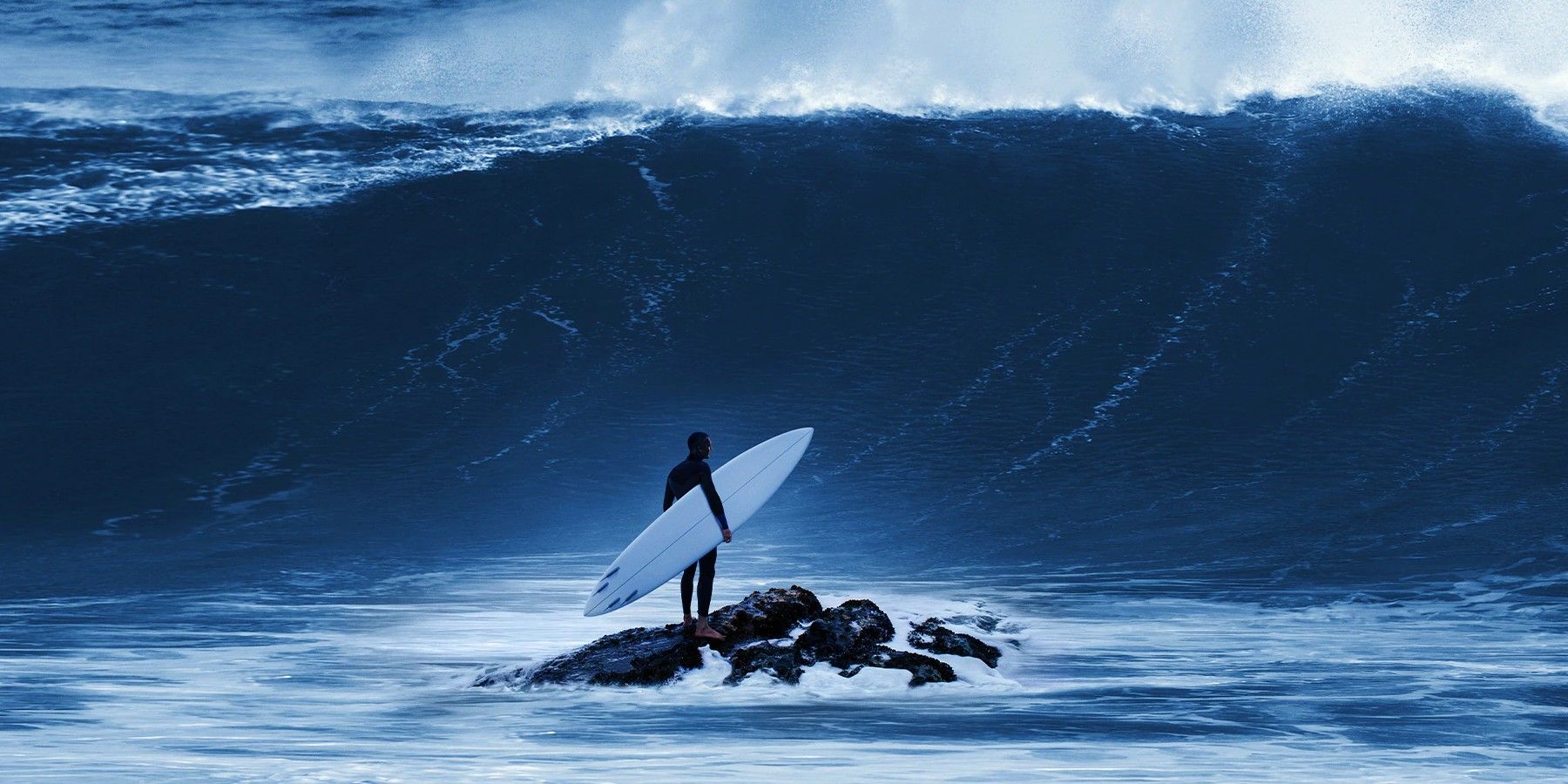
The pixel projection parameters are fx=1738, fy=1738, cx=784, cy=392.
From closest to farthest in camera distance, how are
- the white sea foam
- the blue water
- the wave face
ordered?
the white sea foam < the blue water < the wave face

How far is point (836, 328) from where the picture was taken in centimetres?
1702

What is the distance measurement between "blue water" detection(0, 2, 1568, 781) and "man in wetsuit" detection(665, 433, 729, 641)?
352 millimetres

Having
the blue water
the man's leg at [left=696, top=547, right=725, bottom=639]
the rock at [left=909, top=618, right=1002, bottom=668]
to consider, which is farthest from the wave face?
the man's leg at [left=696, top=547, right=725, bottom=639]

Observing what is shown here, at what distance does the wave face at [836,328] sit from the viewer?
540 inches

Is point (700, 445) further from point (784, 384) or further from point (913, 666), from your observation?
point (784, 384)

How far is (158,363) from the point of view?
16516 millimetres

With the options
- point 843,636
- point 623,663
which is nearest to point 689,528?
point 623,663

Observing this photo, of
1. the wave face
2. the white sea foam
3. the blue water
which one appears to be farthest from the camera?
the wave face

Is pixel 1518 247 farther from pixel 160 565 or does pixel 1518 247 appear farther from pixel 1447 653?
pixel 160 565

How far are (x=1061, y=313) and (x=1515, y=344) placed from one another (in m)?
4.26

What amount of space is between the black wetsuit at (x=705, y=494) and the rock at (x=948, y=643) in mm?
1062

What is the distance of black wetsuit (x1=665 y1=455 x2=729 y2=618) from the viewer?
850cm

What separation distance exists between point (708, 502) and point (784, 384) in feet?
24.4

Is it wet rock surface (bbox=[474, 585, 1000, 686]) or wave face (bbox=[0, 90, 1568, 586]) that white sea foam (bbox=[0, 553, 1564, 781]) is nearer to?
wet rock surface (bbox=[474, 585, 1000, 686])
